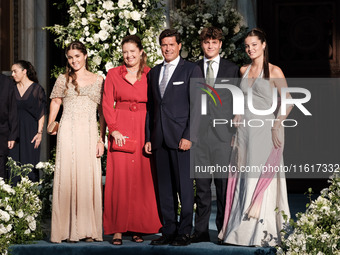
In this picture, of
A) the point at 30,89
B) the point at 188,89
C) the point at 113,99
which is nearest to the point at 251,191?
the point at 188,89

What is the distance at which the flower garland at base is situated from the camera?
239 inches

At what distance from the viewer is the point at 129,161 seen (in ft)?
20.7

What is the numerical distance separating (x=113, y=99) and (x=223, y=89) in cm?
102

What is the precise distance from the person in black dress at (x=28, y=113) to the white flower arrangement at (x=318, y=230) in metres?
3.73

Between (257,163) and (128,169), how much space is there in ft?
3.92

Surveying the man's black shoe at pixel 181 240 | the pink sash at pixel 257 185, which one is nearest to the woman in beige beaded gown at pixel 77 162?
the man's black shoe at pixel 181 240

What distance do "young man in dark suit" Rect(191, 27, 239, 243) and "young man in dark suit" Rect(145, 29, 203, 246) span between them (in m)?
0.13

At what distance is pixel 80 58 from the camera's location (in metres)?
6.33

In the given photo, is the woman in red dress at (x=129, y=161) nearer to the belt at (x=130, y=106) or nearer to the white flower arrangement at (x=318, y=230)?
the belt at (x=130, y=106)

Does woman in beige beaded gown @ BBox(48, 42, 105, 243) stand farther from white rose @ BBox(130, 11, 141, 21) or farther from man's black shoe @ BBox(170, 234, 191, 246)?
white rose @ BBox(130, 11, 141, 21)

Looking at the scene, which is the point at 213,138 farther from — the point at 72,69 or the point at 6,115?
the point at 6,115

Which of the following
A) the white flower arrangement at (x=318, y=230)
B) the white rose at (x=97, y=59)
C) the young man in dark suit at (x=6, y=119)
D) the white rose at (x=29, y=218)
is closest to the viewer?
the white flower arrangement at (x=318, y=230)

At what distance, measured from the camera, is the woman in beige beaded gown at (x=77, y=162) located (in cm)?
628

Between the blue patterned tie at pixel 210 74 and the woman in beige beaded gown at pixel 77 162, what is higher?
the blue patterned tie at pixel 210 74
